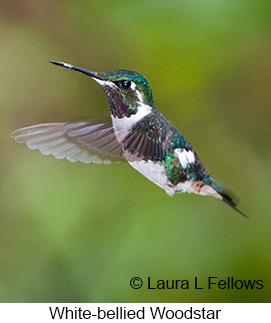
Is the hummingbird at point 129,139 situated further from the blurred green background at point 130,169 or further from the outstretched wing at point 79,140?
the blurred green background at point 130,169

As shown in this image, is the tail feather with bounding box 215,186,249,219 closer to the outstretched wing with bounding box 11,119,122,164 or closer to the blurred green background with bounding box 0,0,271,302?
the blurred green background with bounding box 0,0,271,302

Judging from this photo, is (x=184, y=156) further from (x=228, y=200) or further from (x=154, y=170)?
(x=228, y=200)

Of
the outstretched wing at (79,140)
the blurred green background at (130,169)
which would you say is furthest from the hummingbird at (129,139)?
the blurred green background at (130,169)

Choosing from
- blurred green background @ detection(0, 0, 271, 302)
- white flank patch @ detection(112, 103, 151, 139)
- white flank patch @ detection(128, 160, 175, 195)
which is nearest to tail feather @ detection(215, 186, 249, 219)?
blurred green background @ detection(0, 0, 271, 302)

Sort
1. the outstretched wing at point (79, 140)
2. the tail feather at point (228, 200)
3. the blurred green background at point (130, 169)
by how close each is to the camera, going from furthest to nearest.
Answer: the blurred green background at point (130, 169), the tail feather at point (228, 200), the outstretched wing at point (79, 140)

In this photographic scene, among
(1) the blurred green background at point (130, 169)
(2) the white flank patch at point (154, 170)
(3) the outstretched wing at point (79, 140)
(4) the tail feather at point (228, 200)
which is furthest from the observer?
(1) the blurred green background at point (130, 169)
